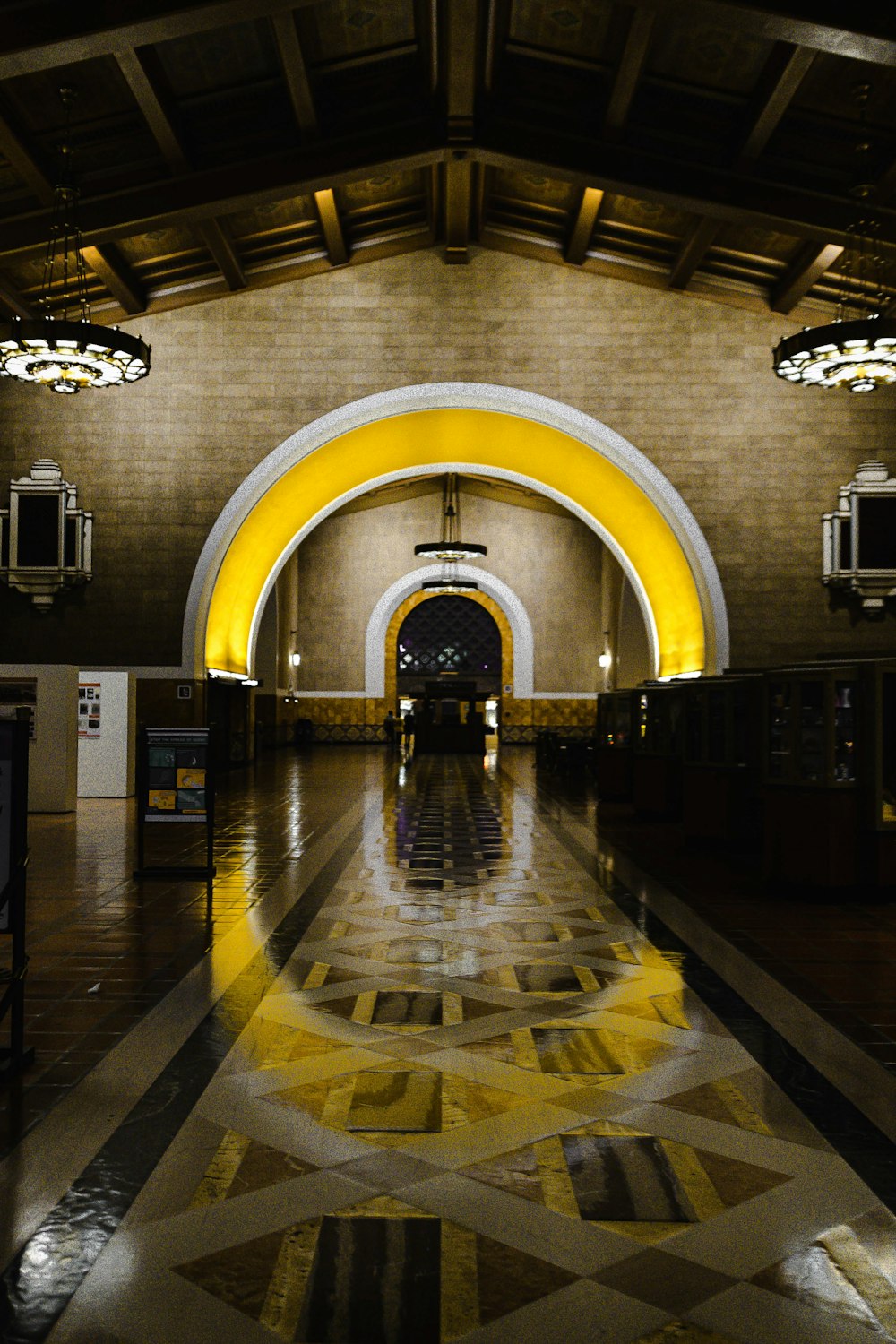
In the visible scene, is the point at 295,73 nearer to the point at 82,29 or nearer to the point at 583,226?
the point at 82,29

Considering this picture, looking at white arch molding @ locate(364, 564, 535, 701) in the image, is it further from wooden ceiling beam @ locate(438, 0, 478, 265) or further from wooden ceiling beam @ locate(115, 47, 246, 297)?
wooden ceiling beam @ locate(115, 47, 246, 297)

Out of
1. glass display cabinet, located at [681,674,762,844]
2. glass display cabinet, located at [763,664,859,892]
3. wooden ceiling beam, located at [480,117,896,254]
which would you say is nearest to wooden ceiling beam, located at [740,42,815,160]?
wooden ceiling beam, located at [480,117,896,254]

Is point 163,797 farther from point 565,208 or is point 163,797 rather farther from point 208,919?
point 565,208

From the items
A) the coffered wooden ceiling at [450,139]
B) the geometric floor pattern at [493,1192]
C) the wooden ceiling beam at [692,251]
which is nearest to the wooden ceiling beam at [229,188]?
the coffered wooden ceiling at [450,139]

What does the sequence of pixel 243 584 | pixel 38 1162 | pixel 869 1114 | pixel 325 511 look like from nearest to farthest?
pixel 38 1162
pixel 869 1114
pixel 243 584
pixel 325 511

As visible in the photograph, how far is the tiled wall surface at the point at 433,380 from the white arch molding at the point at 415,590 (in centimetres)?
1303

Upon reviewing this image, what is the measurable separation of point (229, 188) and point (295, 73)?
1692mm

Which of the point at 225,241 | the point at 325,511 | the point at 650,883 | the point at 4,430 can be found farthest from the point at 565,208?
the point at 650,883

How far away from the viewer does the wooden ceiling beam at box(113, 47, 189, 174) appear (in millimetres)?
9496

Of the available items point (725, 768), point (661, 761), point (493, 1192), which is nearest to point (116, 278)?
point (661, 761)

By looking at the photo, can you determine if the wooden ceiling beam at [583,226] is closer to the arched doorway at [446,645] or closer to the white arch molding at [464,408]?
the white arch molding at [464,408]

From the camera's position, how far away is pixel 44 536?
1431 centimetres

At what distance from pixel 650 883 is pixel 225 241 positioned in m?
10.3

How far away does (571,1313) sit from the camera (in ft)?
6.16
